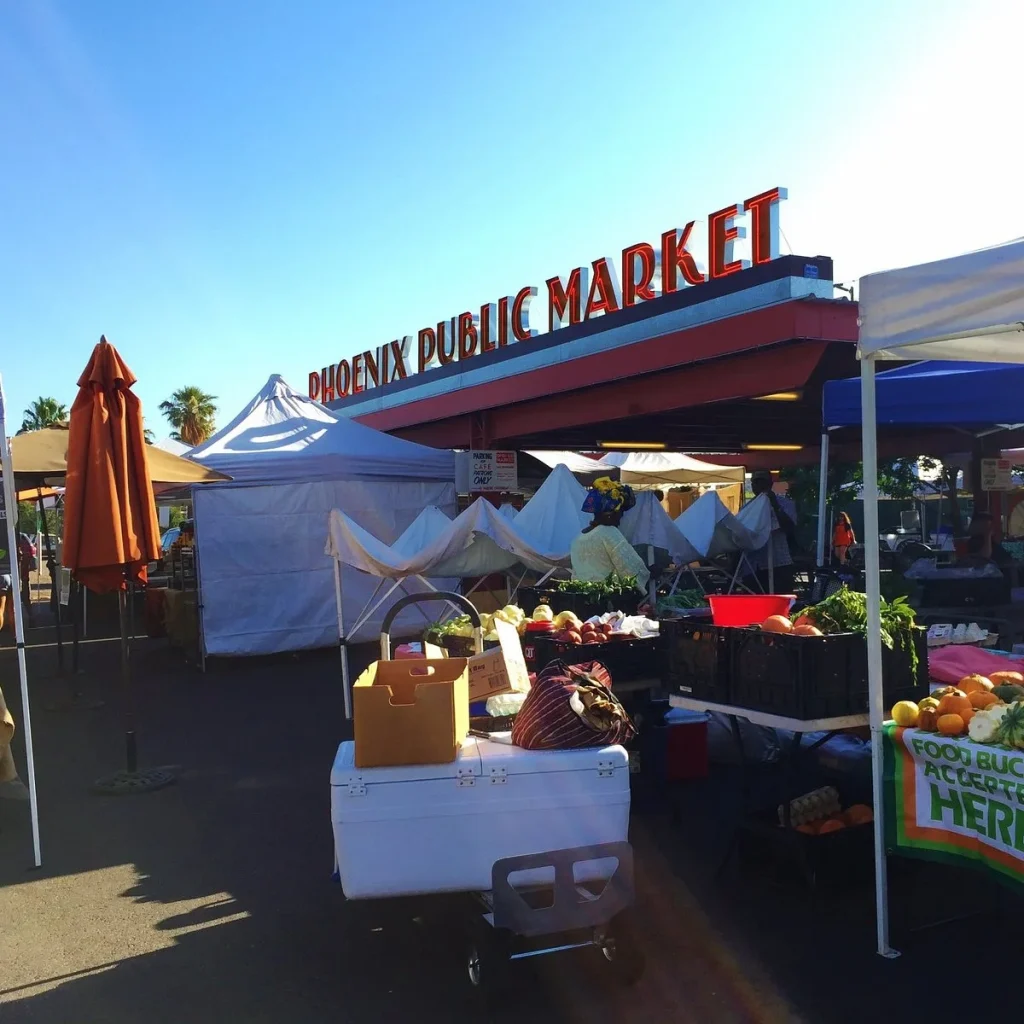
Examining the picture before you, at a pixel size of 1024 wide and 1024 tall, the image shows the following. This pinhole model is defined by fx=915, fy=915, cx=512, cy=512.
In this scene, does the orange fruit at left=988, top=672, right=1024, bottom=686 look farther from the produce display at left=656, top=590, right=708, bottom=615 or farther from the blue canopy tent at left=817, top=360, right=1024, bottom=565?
the blue canopy tent at left=817, top=360, right=1024, bottom=565

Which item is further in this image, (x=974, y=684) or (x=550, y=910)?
(x=974, y=684)

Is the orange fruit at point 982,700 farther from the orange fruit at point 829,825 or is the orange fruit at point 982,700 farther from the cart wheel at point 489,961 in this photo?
the cart wheel at point 489,961

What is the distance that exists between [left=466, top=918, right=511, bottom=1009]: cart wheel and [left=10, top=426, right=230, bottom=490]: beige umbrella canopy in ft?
22.2

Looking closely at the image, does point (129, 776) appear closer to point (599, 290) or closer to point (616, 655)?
point (616, 655)

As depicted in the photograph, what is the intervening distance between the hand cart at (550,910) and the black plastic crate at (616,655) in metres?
1.87

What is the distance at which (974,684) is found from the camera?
4.02 metres

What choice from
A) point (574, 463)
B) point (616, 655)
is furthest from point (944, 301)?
point (574, 463)

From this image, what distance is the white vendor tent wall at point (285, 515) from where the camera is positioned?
1158 centimetres

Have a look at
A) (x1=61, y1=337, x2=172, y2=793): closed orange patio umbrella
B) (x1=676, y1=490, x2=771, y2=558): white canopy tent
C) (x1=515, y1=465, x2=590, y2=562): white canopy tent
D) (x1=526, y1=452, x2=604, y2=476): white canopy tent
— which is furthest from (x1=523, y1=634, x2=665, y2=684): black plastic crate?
(x1=526, y1=452, x2=604, y2=476): white canopy tent

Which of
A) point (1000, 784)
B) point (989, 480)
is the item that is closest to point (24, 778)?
point (1000, 784)

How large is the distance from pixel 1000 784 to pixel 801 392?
11.1m

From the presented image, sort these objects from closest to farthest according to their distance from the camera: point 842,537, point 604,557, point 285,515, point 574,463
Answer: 1. point 604,557
2. point 285,515
3. point 842,537
4. point 574,463

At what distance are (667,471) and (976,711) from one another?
51.9ft

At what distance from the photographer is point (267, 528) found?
11.9 meters
